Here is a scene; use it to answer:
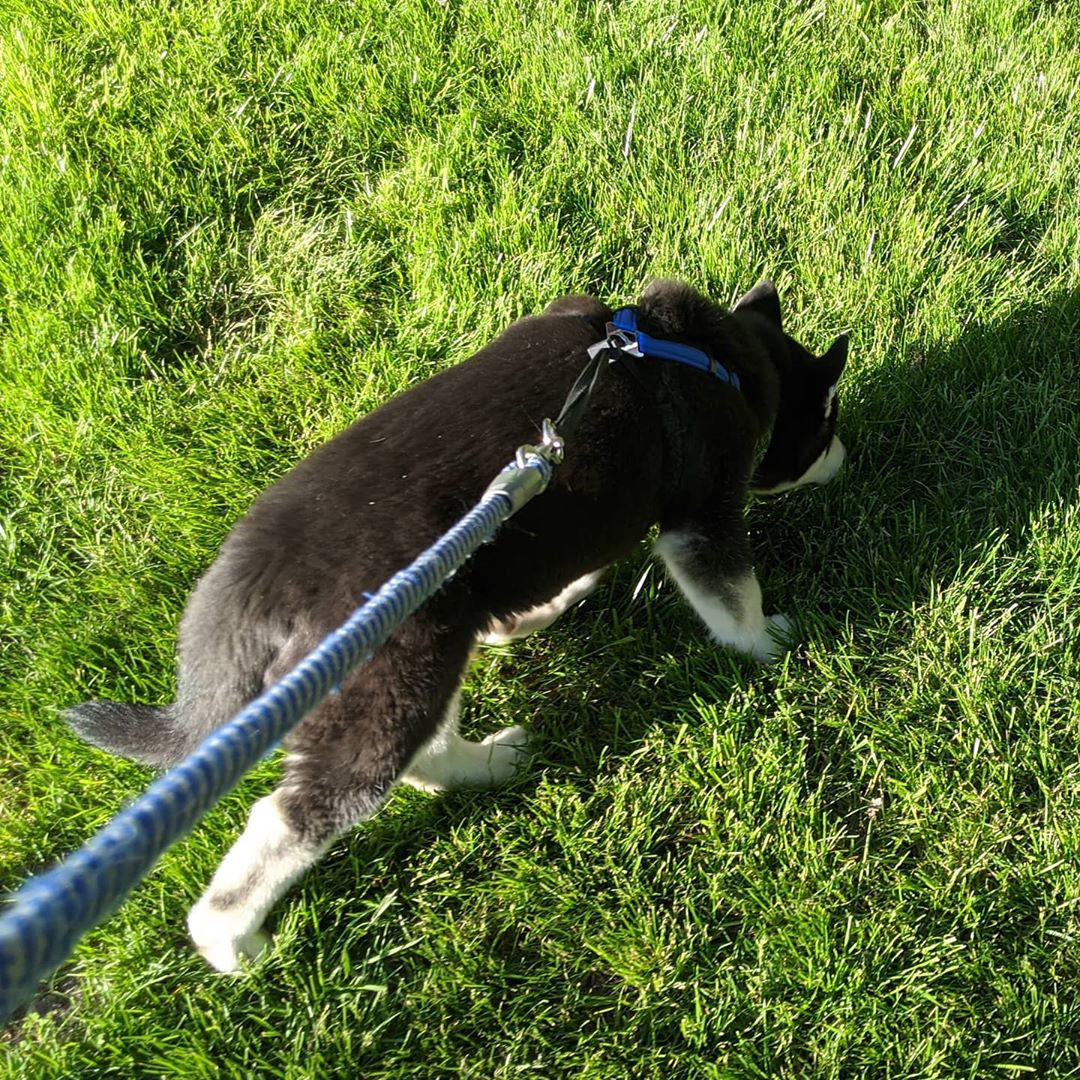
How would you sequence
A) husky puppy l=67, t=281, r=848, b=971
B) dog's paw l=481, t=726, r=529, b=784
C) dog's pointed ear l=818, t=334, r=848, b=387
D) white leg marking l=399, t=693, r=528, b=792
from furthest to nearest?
dog's pointed ear l=818, t=334, r=848, b=387
dog's paw l=481, t=726, r=529, b=784
white leg marking l=399, t=693, r=528, b=792
husky puppy l=67, t=281, r=848, b=971

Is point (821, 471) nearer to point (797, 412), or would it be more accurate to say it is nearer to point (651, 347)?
point (797, 412)

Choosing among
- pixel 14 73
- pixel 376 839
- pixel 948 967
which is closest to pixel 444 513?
pixel 376 839

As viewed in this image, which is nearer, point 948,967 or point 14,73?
point 948,967

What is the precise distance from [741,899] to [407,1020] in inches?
35.6

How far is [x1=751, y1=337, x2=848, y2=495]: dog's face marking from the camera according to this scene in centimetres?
309

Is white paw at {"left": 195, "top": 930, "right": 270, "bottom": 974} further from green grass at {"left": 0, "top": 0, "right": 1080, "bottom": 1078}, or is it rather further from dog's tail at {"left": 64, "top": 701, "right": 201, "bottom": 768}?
dog's tail at {"left": 64, "top": 701, "right": 201, "bottom": 768}

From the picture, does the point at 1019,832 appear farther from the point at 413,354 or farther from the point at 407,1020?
the point at 413,354

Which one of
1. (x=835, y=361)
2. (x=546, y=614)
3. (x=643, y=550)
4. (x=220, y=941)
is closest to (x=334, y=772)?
(x=220, y=941)

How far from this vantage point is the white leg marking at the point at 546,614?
2853mm

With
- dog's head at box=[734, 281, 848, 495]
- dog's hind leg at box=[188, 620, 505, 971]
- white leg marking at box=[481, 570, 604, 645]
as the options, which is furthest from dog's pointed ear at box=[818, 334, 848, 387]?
dog's hind leg at box=[188, 620, 505, 971]

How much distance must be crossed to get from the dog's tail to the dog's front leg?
1473mm

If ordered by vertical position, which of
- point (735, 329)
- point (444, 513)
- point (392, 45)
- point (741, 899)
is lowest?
point (741, 899)

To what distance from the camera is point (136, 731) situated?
223 cm

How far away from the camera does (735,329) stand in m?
3.07
